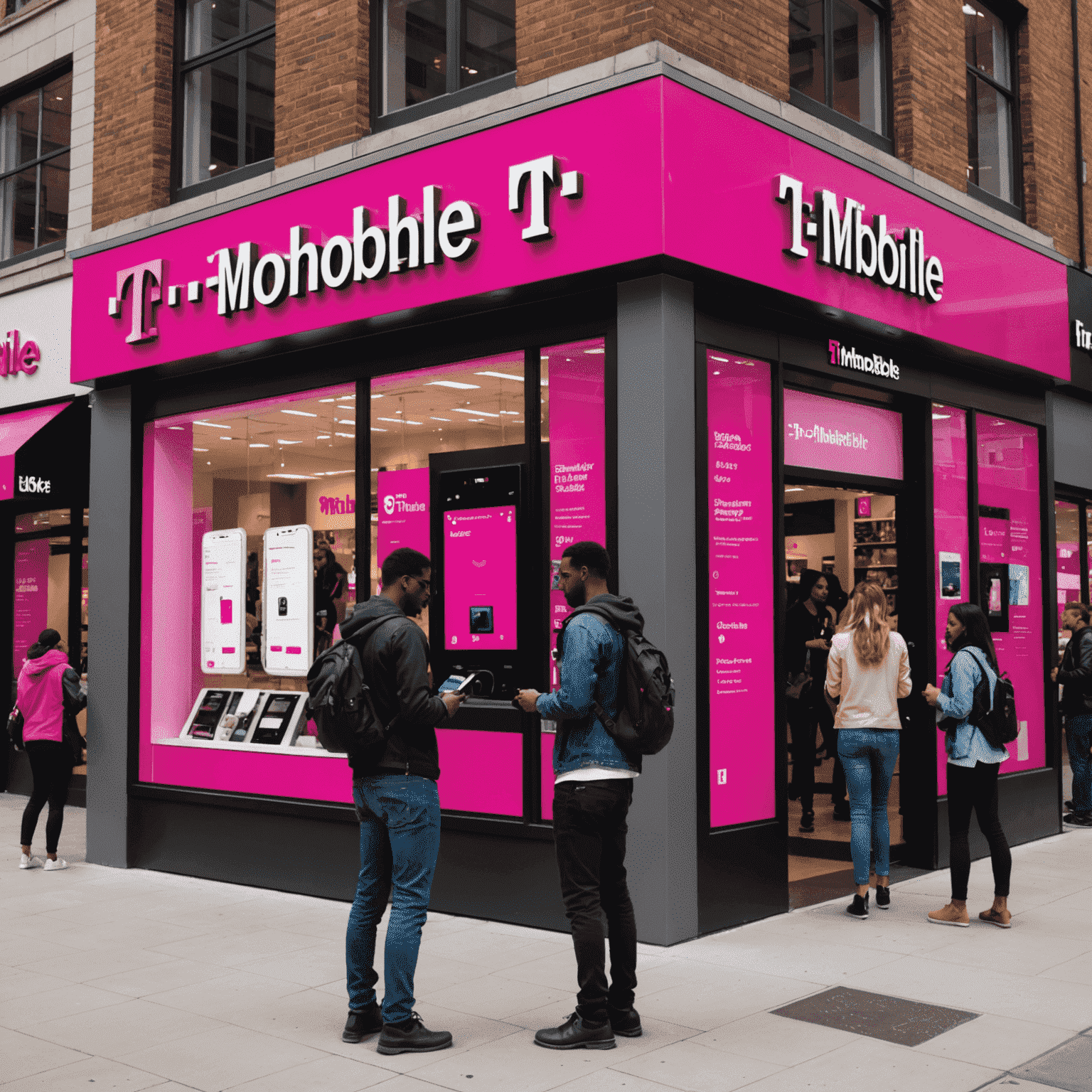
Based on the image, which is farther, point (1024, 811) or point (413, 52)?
point (1024, 811)

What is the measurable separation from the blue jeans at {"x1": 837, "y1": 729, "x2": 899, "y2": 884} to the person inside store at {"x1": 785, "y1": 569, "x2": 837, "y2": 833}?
8.13ft

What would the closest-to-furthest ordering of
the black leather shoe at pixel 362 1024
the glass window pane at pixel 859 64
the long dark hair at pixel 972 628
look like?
the black leather shoe at pixel 362 1024
the long dark hair at pixel 972 628
the glass window pane at pixel 859 64

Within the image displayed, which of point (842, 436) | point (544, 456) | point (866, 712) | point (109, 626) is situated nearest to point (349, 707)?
point (544, 456)

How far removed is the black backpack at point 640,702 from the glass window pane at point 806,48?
5.08 m

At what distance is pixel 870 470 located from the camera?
30.3 feet

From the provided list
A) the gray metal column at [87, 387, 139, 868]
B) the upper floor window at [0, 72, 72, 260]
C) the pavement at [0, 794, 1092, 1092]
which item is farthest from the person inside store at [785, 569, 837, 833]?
the upper floor window at [0, 72, 72, 260]

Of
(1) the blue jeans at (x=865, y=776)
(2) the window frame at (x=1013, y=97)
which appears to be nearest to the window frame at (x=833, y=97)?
(2) the window frame at (x=1013, y=97)

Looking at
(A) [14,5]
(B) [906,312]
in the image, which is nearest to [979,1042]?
(B) [906,312]

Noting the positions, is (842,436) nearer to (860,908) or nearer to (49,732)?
(860,908)

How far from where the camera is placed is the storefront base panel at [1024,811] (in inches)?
388

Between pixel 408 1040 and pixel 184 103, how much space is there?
331 inches

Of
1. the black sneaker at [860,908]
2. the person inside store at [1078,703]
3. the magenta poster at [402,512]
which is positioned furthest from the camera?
the person inside store at [1078,703]

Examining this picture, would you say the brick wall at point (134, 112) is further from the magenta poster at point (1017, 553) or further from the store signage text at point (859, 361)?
the magenta poster at point (1017, 553)

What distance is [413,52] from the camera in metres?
8.91
